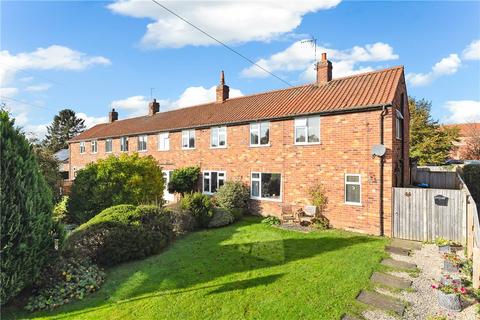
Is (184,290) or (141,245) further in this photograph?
(141,245)

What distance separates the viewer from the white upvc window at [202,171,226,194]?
1791 centimetres

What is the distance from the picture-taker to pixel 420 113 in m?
31.9

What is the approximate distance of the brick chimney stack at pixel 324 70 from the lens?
1639cm

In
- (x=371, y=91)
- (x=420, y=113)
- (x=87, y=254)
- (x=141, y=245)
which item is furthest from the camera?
(x=420, y=113)

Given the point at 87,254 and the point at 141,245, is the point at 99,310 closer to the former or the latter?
the point at 87,254

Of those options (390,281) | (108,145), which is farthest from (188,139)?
(390,281)

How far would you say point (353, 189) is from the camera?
12.4 metres

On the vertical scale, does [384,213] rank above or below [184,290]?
above

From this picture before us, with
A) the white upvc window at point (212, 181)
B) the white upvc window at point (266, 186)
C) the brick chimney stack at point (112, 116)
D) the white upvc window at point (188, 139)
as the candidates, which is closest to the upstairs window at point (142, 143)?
the white upvc window at point (188, 139)

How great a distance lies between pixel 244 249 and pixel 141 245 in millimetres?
3436

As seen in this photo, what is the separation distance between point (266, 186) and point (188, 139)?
25.0 ft

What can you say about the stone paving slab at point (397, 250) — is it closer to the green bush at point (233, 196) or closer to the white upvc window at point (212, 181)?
the green bush at point (233, 196)

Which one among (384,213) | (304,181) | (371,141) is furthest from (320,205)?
(371,141)

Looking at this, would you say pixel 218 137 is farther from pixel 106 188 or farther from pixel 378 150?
pixel 378 150
